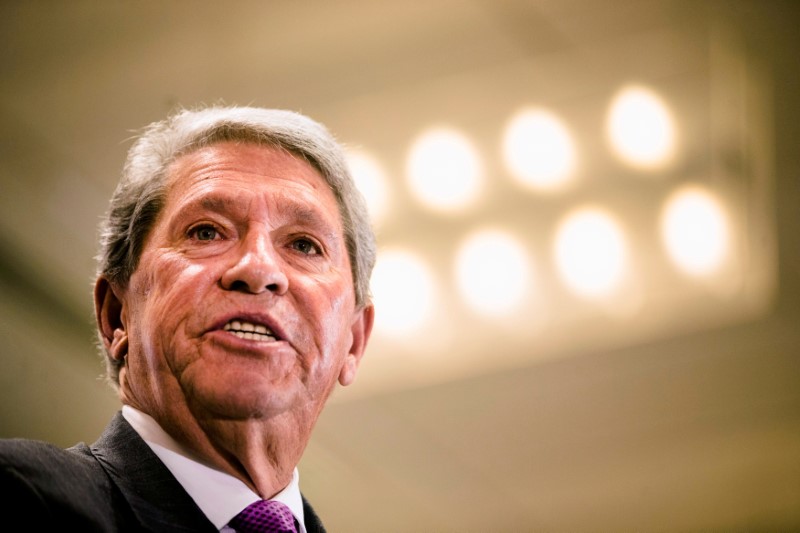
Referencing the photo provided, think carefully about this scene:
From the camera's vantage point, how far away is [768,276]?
3277 mm

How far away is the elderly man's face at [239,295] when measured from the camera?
1.50 metres

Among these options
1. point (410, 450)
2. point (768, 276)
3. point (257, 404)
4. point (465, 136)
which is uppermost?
point (465, 136)

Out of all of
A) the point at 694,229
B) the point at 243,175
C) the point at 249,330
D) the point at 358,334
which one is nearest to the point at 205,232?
the point at 243,175

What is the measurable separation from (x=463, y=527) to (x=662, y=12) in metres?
1.92

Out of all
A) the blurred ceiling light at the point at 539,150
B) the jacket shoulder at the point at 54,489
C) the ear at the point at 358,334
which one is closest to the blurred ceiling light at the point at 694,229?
the blurred ceiling light at the point at 539,150

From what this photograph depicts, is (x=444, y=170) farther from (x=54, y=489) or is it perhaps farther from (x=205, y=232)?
(x=54, y=489)

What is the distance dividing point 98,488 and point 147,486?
0.10 meters

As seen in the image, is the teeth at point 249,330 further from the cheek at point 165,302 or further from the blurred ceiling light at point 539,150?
the blurred ceiling light at point 539,150

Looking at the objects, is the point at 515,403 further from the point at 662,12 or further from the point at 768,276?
the point at 662,12

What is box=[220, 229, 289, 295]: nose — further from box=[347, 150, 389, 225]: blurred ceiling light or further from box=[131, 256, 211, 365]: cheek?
box=[347, 150, 389, 225]: blurred ceiling light

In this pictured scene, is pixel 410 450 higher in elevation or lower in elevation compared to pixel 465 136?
lower

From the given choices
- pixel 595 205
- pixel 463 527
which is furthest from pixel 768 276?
pixel 463 527

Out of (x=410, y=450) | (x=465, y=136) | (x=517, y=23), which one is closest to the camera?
(x=517, y=23)

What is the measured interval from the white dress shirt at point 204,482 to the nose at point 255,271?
0.92ft
